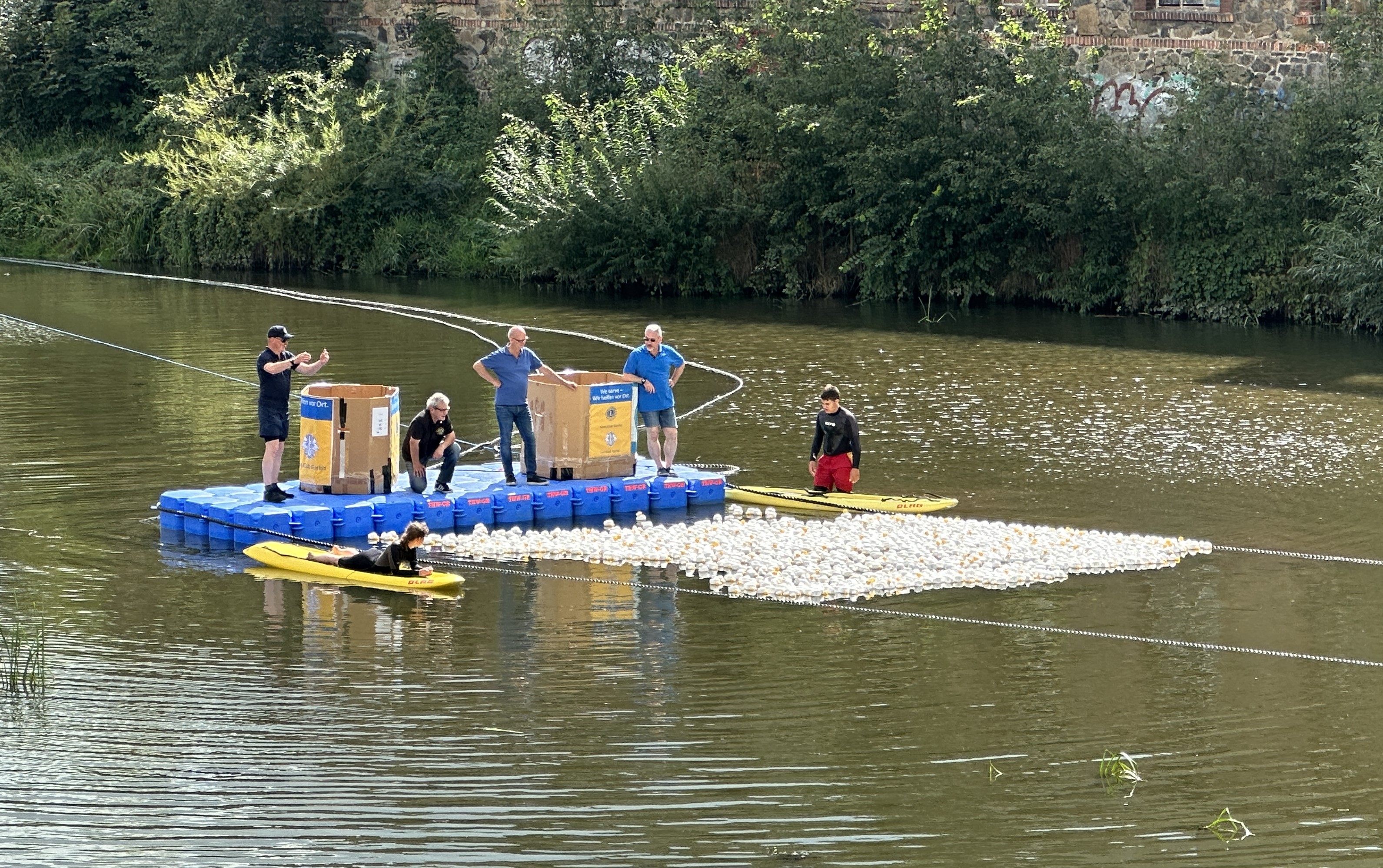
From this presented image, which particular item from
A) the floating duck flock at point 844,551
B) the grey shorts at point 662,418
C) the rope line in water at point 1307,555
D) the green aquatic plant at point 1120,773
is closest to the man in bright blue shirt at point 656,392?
the grey shorts at point 662,418

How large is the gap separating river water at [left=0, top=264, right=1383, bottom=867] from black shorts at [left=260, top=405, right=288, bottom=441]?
1.38 meters

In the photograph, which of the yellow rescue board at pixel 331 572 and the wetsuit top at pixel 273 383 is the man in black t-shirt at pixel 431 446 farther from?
the yellow rescue board at pixel 331 572

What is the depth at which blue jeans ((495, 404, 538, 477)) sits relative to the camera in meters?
16.8

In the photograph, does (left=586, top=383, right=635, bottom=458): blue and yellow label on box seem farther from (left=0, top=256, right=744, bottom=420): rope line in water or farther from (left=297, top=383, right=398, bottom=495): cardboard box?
(left=0, top=256, right=744, bottom=420): rope line in water

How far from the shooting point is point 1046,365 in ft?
86.7

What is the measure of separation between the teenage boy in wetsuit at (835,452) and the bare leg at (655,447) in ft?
4.58

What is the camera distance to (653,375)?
685 inches

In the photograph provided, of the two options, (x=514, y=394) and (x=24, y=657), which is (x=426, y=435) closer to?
(x=514, y=394)

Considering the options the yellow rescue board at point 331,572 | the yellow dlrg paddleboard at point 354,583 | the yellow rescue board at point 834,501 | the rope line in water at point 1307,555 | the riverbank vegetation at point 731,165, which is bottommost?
the yellow dlrg paddleboard at point 354,583

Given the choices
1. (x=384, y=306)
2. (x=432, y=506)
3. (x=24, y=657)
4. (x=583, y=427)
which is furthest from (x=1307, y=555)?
(x=384, y=306)

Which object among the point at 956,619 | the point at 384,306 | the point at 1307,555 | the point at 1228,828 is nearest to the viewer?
the point at 1228,828

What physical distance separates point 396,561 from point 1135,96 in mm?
24277

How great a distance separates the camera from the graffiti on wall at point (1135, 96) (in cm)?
3431

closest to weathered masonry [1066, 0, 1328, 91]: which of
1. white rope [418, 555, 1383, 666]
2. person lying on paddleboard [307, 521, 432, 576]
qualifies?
white rope [418, 555, 1383, 666]
